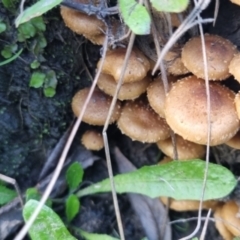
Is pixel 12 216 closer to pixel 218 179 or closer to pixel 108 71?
pixel 108 71

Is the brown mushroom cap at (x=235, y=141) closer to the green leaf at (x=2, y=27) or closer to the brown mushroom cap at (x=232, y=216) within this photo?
the brown mushroom cap at (x=232, y=216)

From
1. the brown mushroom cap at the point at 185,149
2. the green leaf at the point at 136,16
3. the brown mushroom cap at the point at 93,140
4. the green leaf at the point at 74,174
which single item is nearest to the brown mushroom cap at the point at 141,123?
the brown mushroom cap at the point at 185,149

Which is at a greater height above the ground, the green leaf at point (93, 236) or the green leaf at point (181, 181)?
the green leaf at point (181, 181)

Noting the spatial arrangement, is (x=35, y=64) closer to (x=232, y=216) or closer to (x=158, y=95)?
(x=158, y=95)

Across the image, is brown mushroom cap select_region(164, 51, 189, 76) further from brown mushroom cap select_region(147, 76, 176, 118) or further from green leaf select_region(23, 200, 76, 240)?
green leaf select_region(23, 200, 76, 240)

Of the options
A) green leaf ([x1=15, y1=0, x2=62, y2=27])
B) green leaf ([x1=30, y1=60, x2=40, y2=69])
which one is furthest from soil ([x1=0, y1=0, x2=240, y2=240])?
green leaf ([x1=15, y1=0, x2=62, y2=27])

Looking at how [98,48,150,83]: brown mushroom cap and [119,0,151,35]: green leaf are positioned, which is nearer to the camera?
[119,0,151,35]: green leaf
